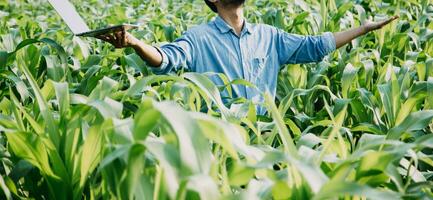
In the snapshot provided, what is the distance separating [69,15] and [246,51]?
0.97 m

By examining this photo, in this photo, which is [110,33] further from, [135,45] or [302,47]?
[302,47]

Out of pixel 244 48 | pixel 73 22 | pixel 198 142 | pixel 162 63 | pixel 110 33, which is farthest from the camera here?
pixel 244 48

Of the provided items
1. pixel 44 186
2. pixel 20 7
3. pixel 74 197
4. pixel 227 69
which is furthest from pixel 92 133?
pixel 20 7

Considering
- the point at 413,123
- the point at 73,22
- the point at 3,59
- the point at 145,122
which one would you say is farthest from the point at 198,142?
the point at 3,59

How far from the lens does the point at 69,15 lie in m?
1.93

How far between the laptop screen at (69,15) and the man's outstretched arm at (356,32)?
125 cm

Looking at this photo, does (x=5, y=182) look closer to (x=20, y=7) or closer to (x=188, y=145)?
(x=188, y=145)

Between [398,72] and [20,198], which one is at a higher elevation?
[20,198]

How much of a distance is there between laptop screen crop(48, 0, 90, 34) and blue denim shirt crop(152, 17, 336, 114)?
70 cm

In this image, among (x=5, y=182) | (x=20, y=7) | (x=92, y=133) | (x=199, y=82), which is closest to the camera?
(x=92, y=133)

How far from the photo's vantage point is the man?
2.71 meters

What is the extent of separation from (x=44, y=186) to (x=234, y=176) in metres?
0.57

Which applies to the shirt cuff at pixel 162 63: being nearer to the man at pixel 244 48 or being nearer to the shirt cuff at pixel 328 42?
the man at pixel 244 48

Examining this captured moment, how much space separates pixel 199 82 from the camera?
1689mm
